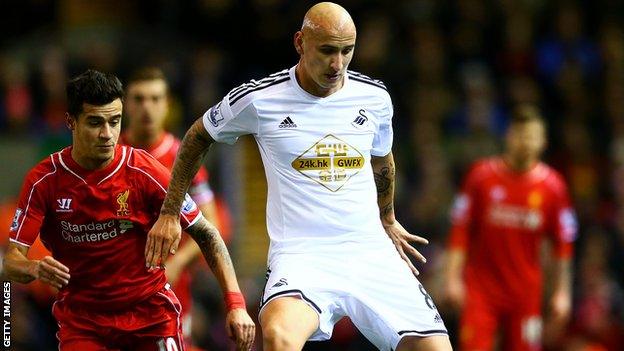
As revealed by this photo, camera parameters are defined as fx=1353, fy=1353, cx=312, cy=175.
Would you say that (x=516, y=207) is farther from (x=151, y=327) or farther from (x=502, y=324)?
(x=151, y=327)

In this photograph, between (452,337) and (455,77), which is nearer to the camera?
(452,337)

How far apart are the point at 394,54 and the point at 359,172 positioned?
1014 cm

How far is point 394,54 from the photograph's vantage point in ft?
58.7

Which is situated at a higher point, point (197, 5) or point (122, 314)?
point (197, 5)

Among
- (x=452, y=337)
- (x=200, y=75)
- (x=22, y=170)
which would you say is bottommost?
(x=452, y=337)

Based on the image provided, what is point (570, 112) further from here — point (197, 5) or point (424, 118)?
point (197, 5)

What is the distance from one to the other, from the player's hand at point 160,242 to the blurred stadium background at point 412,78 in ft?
24.5

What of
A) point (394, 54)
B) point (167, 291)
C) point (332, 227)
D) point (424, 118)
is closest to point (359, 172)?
point (332, 227)

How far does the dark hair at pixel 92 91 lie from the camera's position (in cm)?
735

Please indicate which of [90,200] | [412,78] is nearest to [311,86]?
[90,200]

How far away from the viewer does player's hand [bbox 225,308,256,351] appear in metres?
7.22

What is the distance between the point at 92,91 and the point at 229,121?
2.94 feet

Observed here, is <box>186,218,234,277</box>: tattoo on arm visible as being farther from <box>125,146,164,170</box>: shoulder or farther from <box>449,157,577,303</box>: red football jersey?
<box>449,157,577,303</box>: red football jersey

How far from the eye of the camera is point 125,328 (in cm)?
750
